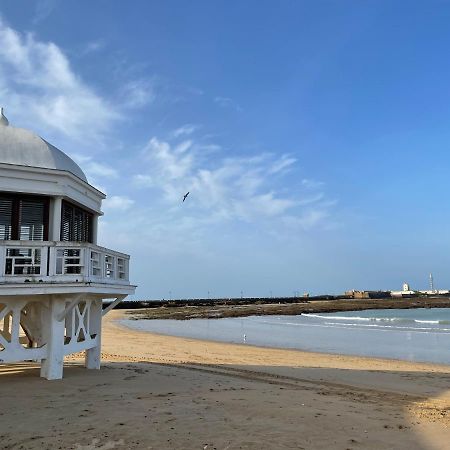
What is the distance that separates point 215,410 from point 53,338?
4.47 meters

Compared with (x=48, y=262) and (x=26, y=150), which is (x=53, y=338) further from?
(x=26, y=150)

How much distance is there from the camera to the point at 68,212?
12.0 meters

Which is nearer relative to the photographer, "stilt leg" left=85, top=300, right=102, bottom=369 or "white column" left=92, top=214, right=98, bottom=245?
"stilt leg" left=85, top=300, right=102, bottom=369

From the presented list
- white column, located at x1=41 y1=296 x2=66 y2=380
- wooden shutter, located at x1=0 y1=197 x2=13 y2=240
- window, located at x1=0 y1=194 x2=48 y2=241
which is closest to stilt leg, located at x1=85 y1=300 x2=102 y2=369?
white column, located at x1=41 y1=296 x2=66 y2=380

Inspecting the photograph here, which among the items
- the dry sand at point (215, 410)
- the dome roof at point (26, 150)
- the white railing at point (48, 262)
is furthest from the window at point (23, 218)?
the dry sand at point (215, 410)

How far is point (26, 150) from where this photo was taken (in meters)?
11.3

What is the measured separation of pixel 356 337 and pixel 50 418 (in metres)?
29.9

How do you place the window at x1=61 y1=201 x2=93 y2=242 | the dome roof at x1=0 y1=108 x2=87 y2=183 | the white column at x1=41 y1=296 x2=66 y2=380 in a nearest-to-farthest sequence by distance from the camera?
the white column at x1=41 y1=296 x2=66 y2=380 < the dome roof at x1=0 y1=108 x2=87 y2=183 < the window at x1=61 y1=201 x2=93 y2=242

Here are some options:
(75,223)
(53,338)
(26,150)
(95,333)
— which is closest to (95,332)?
(95,333)

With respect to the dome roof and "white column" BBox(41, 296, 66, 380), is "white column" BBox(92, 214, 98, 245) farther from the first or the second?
"white column" BBox(41, 296, 66, 380)

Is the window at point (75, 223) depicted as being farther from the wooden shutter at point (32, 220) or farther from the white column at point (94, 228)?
the wooden shutter at point (32, 220)

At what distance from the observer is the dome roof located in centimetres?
1102

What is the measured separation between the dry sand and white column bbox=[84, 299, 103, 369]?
0.40 m

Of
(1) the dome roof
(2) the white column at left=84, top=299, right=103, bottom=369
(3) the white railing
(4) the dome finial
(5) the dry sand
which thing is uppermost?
(4) the dome finial
